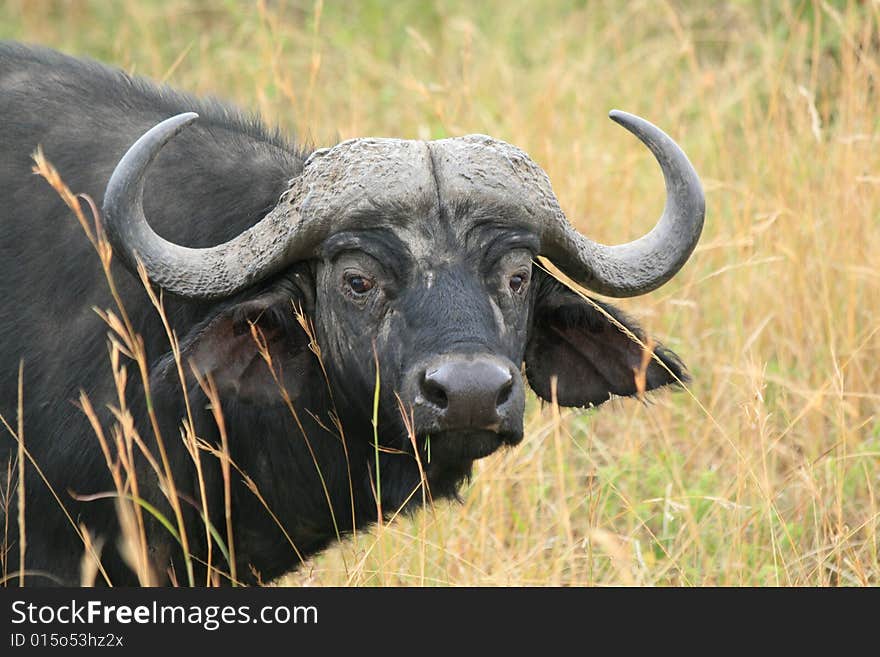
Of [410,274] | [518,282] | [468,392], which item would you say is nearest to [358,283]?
[410,274]

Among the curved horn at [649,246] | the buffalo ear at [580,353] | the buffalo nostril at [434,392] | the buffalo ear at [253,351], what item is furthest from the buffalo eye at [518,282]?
the buffalo ear at [253,351]

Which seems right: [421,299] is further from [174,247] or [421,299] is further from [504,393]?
[174,247]

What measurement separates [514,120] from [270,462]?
3480 mm

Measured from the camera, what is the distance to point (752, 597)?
13.1ft

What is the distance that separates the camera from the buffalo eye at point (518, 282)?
4230 mm

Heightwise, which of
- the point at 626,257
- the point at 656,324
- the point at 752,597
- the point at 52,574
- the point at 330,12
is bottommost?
the point at 752,597

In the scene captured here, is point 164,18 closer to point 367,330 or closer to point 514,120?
point 514,120

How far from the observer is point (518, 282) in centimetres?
425

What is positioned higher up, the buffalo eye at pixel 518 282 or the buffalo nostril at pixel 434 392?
the buffalo eye at pixel 518 282

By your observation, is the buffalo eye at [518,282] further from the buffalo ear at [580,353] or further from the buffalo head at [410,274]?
the buffalo ear at [580,353]

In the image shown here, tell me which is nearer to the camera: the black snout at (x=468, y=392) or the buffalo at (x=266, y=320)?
the black snout at (x=468, y=392)

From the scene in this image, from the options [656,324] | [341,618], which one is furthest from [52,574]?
[656,324]

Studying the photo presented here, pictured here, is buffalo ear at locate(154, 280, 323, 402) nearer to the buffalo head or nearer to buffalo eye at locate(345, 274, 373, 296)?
the buffalo head

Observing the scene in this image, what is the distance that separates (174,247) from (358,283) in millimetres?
548
